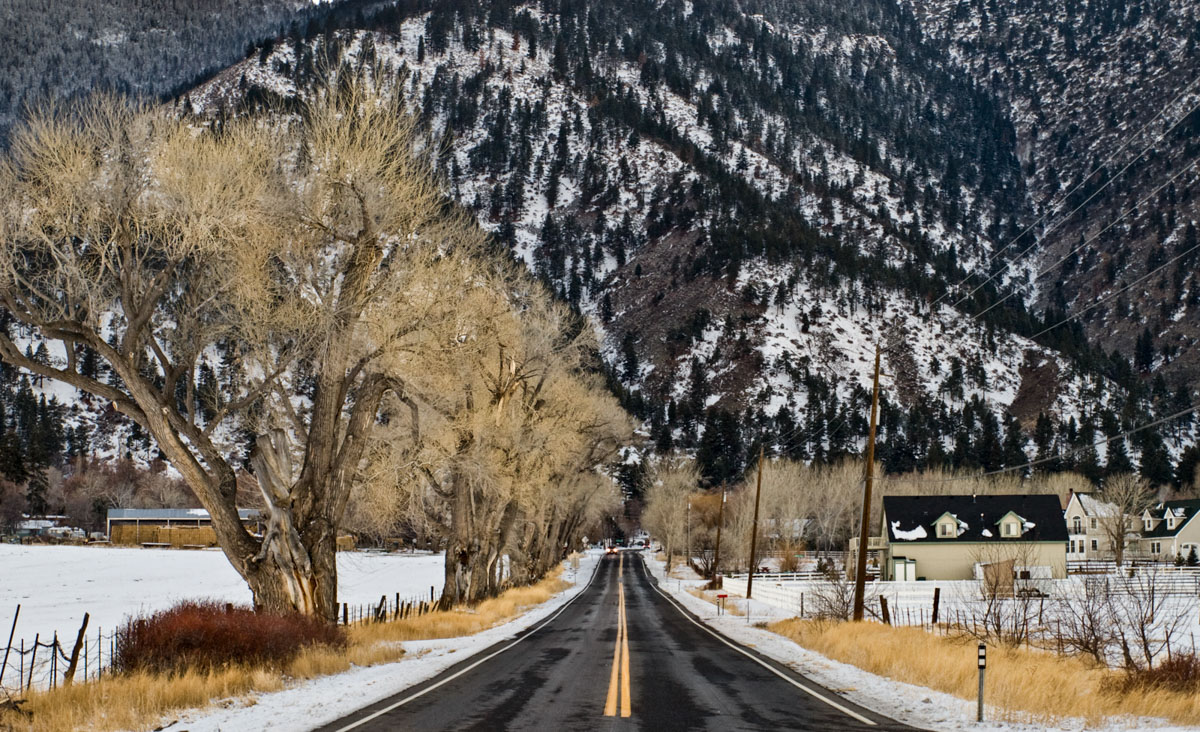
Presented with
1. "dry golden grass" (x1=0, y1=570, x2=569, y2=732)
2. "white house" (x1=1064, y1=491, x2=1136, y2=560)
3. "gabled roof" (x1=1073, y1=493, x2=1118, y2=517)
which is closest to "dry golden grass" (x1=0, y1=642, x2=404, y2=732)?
"dry golden grass" (x1=0, y1=570, x2=569, y2=732)

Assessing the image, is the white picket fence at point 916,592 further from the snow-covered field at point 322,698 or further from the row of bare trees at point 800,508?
the row of bare trees at point 800,508

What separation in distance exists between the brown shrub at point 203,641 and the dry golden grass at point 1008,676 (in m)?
11.4

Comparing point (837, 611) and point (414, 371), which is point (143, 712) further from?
point (837, 611)

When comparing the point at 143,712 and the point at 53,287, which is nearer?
the point at 143,712

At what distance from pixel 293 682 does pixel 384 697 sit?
237cm

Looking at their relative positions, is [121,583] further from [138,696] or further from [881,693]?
[881,693]

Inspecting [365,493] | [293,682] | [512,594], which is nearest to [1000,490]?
[512,594]

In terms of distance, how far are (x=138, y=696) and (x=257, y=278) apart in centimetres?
861

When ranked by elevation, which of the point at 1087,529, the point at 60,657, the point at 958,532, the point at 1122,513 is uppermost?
the point at 1122,513

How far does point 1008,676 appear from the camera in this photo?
15648 millimetres

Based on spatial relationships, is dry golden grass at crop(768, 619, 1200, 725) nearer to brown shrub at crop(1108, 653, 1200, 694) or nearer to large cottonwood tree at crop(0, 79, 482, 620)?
brown shrub at crop(1108, 653, 1200, 694)

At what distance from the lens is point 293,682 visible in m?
16.4

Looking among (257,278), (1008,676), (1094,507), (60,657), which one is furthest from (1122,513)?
(257,278)

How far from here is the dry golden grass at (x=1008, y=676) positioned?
44.8ft
